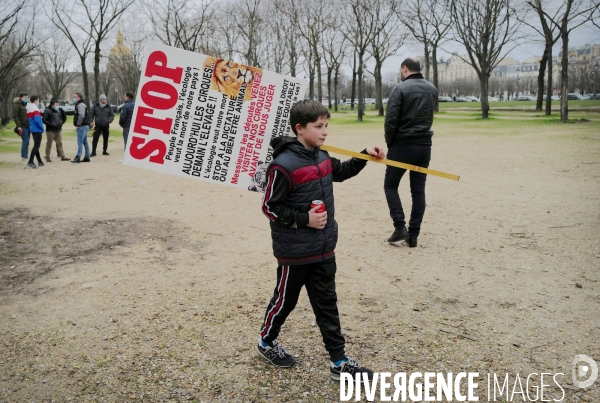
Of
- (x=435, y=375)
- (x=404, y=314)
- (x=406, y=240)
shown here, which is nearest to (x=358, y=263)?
(x=406, y=240)

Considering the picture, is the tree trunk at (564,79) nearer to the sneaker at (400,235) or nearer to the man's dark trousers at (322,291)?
the sneaker at (400,235)

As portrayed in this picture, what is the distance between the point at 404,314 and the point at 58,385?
2537 mm

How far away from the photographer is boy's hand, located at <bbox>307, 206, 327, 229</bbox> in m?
3.14

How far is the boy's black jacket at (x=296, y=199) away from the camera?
315 cm

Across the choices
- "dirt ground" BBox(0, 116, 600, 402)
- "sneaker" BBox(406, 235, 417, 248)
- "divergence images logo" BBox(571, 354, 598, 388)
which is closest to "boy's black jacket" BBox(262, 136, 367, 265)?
"dirt ground" BBox(0, 116, 600, 402)

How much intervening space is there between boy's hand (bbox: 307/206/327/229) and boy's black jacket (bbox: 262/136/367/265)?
0.03 metres

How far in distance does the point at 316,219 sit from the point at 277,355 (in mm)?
989

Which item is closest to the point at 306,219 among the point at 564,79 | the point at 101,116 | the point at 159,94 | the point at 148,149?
the point at 148,149

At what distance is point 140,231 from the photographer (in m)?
7.11

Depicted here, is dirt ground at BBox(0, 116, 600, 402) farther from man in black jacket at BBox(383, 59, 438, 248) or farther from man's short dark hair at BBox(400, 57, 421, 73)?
man's short dark hair at BBox(400, 57, 421, 73)

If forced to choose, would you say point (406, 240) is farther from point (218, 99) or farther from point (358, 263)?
point (218, 99)

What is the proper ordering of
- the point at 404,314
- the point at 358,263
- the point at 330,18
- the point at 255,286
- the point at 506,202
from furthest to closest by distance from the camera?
1. the point at 330,18
2. the point at 506,202
3. the point at 358,263
4. the point at 255,286
5. the point at 404,314

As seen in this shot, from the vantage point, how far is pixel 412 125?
6.03 metres

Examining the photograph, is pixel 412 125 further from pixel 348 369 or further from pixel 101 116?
pixel 101 116
